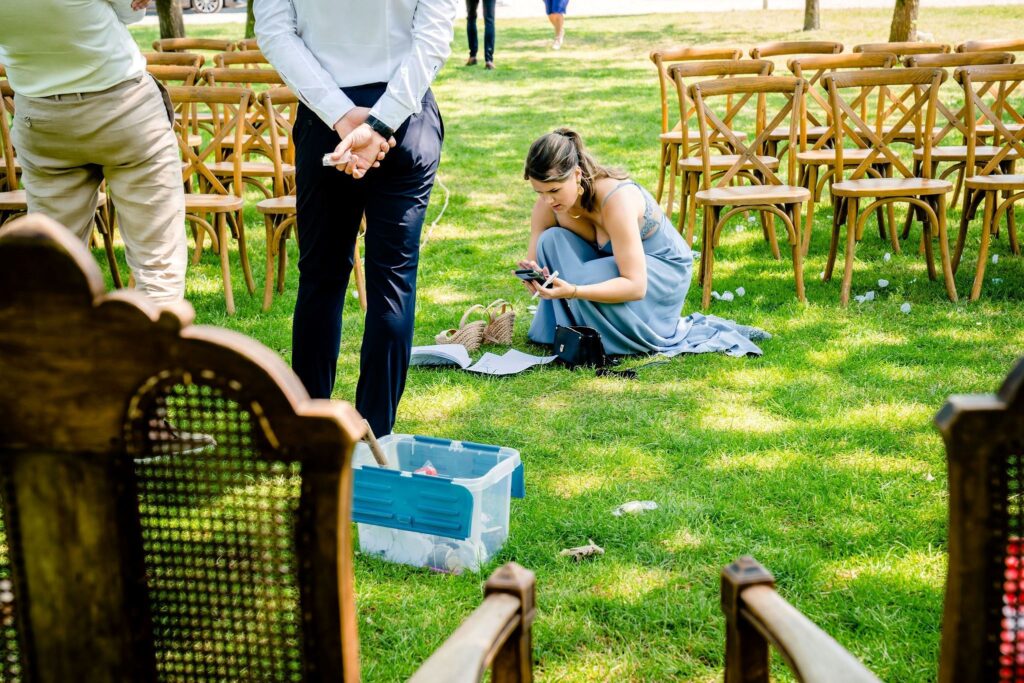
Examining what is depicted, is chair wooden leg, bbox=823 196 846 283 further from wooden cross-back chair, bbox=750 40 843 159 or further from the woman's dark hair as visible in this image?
the woman's dark hair

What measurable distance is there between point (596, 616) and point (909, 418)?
1.82 meters

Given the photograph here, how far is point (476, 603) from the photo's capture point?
2873 mm

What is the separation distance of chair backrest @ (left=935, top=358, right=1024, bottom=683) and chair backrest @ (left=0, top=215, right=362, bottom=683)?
0.62m

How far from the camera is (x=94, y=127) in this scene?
3.80 m

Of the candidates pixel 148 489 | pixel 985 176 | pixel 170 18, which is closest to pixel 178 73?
pixel 985 176

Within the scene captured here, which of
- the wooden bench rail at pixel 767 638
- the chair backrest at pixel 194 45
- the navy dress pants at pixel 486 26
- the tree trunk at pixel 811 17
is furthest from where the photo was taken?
the tree trunk at pixel 811 17

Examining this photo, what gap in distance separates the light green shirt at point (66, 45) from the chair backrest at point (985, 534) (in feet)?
10.8

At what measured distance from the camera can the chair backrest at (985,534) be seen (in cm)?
110

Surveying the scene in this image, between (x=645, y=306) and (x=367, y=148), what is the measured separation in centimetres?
224

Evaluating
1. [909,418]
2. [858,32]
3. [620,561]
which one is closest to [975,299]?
[909,418]

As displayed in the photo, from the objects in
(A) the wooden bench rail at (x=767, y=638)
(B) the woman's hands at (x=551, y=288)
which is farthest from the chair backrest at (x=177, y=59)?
(A) the wooden bench rail at (x=767, y=638)

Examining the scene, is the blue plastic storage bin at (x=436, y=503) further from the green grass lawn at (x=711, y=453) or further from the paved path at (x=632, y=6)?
the paved path at (x=632, y=6)

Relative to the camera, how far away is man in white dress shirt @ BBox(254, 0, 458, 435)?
3.04m

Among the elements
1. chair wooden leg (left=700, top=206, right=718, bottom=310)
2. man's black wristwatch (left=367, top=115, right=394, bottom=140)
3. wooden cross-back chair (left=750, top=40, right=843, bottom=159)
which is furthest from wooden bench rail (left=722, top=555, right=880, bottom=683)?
wooden cross-back chair (left=750, top=40, right=843, bottom=159)
